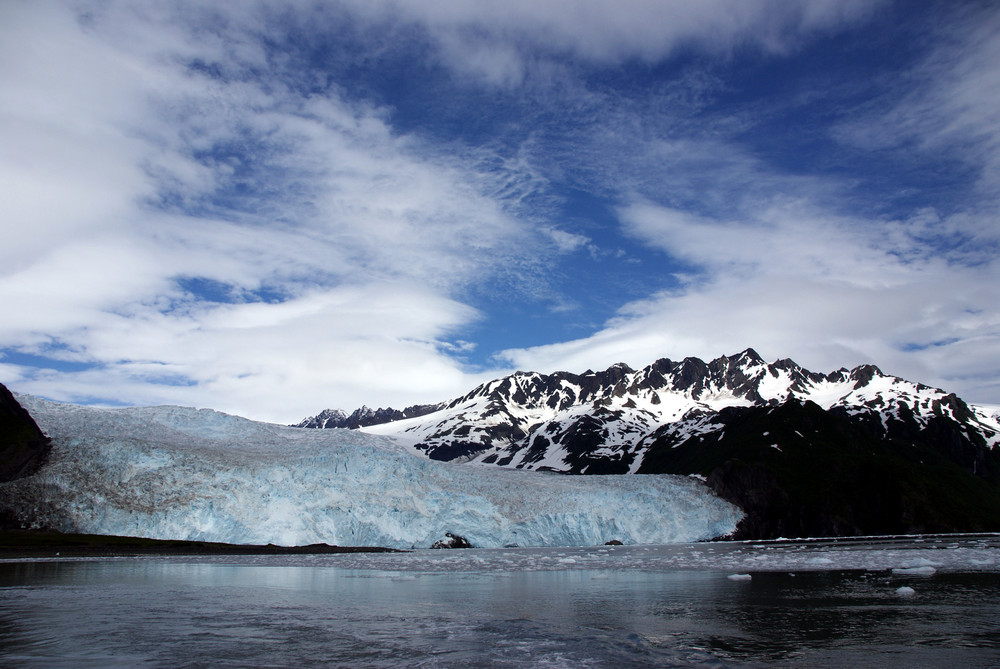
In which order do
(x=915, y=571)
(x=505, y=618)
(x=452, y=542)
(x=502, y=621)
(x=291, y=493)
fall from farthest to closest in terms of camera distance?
1. (x=452, y=542)
2. (x=291, y=493)
3. (x=915, y=571)
4. (x=505, y=618)
5. (x=502, y=621)

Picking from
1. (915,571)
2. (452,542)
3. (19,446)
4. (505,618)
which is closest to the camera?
(505,618)

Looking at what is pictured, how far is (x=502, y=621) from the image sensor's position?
59.8 feet

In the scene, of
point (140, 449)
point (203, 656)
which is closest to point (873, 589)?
point (203, 656)

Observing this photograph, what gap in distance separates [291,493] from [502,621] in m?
50.5

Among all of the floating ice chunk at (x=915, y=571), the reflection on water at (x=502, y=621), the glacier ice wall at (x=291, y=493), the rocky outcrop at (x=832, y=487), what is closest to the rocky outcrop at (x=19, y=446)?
the glacier ice wall at (x=291, y=493)

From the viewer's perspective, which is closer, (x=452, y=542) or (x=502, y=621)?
(x=502, y=621)

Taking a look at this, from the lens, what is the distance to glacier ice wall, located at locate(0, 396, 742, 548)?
59.5 meters

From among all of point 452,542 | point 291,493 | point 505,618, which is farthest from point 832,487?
point 505,618

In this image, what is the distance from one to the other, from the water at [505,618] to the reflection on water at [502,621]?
6cm

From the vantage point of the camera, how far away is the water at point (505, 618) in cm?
1338

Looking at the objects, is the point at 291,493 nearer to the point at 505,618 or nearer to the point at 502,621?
the point at 505,618

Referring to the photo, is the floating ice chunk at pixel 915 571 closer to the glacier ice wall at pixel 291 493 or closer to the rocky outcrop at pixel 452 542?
the glacier ice wall at pixel 291 493

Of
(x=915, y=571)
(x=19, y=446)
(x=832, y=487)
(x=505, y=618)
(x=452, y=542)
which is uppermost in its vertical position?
(x=19, y=446)

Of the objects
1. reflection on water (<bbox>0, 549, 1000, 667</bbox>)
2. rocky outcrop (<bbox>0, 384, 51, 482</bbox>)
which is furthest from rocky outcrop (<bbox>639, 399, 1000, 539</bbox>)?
rocky outcrop (<bbox>0, 384, 51, 482</bbox>)
